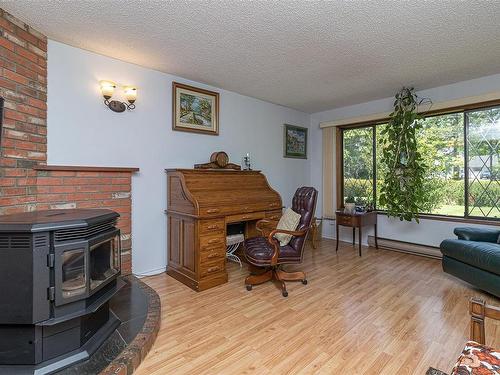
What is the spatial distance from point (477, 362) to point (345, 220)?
132 inches

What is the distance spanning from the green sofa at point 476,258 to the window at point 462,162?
2.83ft

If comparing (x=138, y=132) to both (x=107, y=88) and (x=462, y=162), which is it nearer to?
(x=107, y=88)

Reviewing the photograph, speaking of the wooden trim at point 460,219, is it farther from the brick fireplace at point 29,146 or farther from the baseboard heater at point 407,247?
the brick fireplace at point 29,146

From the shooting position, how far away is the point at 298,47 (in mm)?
2668

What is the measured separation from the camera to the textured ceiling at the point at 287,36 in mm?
2064

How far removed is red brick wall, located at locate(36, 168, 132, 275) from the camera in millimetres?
2484

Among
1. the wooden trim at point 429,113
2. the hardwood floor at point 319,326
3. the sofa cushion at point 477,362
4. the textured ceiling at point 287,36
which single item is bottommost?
the hardwood floor at point 319,326

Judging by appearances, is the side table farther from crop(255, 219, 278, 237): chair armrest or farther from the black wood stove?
the black wood stove

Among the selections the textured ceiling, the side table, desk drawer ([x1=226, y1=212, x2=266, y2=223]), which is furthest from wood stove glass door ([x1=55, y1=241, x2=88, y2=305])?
the side table

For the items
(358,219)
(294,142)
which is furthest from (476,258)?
(294,142)

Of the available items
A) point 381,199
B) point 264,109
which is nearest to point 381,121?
point 381,199

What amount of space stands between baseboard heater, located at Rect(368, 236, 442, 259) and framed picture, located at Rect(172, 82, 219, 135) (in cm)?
338

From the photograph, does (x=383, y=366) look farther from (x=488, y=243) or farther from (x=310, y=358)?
(x=488, y=243)

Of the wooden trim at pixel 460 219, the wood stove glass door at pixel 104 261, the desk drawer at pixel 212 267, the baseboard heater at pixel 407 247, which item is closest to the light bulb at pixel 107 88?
the wood stove glass door at pixel 104 261
